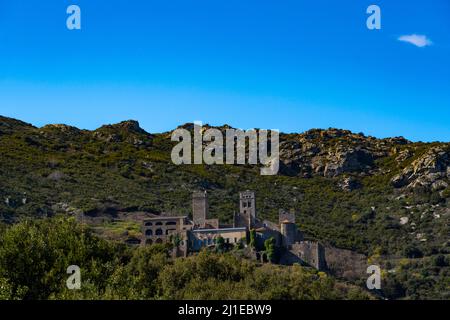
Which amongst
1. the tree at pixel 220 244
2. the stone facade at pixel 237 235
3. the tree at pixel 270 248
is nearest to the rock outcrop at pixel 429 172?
the stone facade at pixel 237 235

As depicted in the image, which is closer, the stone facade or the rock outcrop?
the stone facade

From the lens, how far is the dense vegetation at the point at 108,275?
34.1 m

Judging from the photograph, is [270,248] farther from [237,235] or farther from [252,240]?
[237,235]

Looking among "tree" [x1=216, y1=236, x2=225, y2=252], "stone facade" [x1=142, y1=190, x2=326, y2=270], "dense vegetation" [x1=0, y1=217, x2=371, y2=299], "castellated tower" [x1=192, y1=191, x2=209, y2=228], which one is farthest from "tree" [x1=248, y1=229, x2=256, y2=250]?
"dense vegetation" [x1=0, y1=217, x2=371, y2=299]

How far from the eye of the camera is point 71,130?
13700 cm

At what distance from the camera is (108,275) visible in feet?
122

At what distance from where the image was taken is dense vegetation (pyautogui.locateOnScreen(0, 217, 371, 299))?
112 ft

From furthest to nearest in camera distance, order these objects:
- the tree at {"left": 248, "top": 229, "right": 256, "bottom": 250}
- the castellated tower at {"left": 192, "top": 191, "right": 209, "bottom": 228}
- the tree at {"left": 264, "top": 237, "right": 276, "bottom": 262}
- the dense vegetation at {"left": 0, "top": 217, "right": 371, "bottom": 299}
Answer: the castellated tower at {"left": 192, "top": 191, "right": 209, "bottom": 228}
the tree at {"left": 248, "top": 229, "right": 256, "bottom": 250}
the tree at {"left": 264, "top": 237, "right": 276, "bottom": 262}
the dense vegetation at {"left": 0, "top": 217, "right": 371, "bottom": 299}

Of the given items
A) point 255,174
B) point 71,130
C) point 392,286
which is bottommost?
point 392,286

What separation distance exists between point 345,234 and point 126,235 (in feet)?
90.8

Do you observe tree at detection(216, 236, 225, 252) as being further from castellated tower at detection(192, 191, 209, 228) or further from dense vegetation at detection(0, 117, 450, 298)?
dense vegetation at detection(0, 117, 450, 298)
